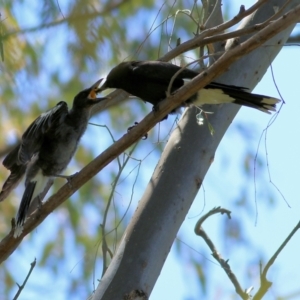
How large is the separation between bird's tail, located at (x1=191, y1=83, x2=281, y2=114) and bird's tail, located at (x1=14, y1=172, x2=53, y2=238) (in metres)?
1.07

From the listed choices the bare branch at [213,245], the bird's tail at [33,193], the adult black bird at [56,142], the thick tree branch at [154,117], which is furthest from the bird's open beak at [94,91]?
the thick tree branch at [154,117]

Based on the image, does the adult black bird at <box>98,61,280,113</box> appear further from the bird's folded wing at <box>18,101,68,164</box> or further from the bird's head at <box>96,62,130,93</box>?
the bird's folded wing at <box>18,101,68,164</box>

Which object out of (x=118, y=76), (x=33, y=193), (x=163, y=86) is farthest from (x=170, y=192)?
(x=33, y=193)

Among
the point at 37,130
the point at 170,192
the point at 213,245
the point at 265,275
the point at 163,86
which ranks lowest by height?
the point at 265,275

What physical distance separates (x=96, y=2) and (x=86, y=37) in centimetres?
57

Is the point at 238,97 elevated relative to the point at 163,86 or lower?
lower

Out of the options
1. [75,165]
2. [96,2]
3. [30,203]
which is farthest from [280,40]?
[75,165]

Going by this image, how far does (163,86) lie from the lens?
11.0ft

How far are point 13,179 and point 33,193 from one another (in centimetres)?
23

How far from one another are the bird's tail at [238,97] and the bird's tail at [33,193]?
Answer: 1073 millimetres

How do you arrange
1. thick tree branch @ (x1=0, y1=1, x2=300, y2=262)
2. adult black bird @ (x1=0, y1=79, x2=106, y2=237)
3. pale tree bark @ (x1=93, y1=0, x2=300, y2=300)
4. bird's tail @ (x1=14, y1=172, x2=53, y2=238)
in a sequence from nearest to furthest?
thick tree branch @ (x1=0, y1=1, x2=300, y2=262) → pale tree bark @ (x1=93, y1=0, x2=300, y2=300) → bird's tail @ (x1=14, y1=172, x2=53, y2=238) → adult black bird @ (x1=0, y1=79, x2=106, y2=237)

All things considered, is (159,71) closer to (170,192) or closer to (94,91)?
(94,91)

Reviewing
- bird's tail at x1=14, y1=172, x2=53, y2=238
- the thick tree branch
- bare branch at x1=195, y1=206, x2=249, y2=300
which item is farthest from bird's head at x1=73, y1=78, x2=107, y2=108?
the thick tree branch

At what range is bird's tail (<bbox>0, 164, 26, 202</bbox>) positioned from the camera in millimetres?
3244
